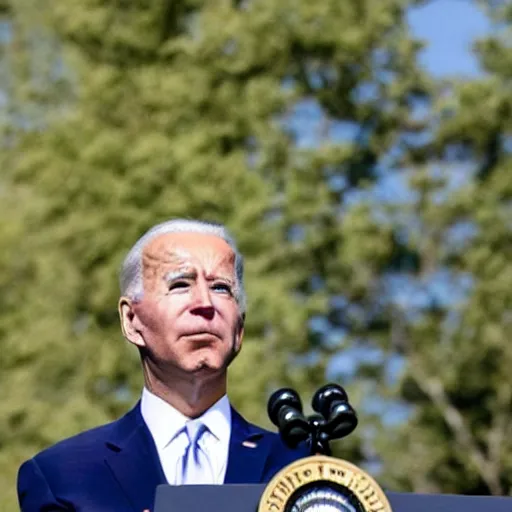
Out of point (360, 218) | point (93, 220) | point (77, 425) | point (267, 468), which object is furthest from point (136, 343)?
point (360, 218)

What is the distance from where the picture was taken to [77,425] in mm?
17969

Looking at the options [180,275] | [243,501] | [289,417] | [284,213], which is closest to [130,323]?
[180,275]

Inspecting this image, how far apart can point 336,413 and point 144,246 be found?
2.29ft

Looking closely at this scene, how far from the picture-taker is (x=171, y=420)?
13.2ft

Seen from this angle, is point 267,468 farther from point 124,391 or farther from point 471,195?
point 471,195

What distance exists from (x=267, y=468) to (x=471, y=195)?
59.3 ft

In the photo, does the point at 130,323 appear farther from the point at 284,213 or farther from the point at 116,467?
the point at 284,213

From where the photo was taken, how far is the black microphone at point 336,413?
3.67m

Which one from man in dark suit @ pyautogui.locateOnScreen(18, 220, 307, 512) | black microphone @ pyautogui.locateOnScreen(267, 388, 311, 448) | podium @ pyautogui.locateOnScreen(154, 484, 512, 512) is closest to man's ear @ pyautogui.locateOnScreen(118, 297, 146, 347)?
man in dark suit @ pyautogui.locateOnScreen(18, 220, 307, 512)

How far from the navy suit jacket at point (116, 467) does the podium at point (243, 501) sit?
1.15 feet

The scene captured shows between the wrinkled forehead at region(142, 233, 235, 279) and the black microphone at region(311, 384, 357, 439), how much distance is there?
17.6 inches

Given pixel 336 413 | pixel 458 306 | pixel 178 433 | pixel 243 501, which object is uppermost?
pixel 458 306

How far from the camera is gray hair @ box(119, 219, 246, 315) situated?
4.10 metres

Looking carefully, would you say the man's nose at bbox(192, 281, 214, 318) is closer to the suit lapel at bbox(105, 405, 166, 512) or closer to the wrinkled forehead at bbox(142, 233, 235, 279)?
the wrinkled forehead at bbox(142, 233, 235, 279)
